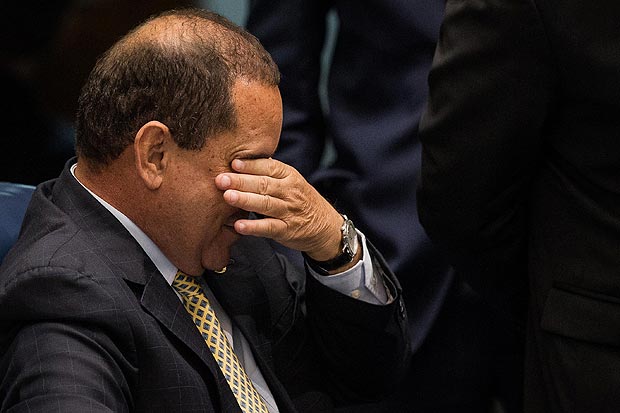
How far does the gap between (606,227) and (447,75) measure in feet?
1.09

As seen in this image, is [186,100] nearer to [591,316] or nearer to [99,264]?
[99,264]

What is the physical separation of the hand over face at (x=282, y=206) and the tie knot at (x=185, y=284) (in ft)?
0.49

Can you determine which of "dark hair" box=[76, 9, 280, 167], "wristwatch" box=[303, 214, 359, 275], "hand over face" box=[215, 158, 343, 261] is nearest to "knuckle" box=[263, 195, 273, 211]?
"hand over face" box=[215, 158, 343, 261]

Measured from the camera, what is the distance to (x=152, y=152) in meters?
1.68

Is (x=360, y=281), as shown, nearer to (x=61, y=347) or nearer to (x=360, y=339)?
(x=360, y=339)

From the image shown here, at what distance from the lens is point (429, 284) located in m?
2.33

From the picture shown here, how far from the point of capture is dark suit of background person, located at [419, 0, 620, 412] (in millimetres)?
1659

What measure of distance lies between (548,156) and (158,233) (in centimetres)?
63

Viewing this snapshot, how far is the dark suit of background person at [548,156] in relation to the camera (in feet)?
5.44

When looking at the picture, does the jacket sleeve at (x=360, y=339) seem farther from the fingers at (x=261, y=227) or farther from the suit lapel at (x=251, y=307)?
the fingers at (x=261, y=227)

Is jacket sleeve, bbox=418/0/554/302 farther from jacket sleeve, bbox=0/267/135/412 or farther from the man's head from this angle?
jacket sleeve, bbox=0/267/135/412

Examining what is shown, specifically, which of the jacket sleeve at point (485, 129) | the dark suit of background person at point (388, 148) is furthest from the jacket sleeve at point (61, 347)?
the dark suit of background person at point (388, 148)

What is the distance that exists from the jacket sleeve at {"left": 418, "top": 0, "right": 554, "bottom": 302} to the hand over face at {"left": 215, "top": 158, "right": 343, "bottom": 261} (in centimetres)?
18

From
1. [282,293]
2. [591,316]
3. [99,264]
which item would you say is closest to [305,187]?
[282,293]
